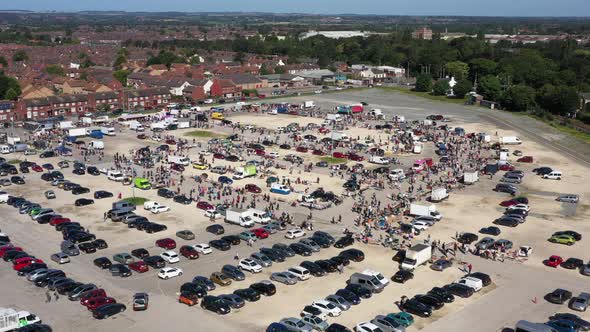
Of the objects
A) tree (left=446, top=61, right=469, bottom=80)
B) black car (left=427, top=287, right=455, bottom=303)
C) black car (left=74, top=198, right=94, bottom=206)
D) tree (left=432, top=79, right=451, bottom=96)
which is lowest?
black car (left=74, top=198, right=94, bottom=206)

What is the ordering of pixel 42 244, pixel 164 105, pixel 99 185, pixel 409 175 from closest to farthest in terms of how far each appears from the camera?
pixel 42 244 < pixel 99 185 < pixel 409 175 < pixel 164 105

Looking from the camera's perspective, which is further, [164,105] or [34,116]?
[164,105]

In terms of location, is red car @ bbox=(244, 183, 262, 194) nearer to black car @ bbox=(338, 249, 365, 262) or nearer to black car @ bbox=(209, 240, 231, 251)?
black car @ bbox=(209, 240, 231, 251)

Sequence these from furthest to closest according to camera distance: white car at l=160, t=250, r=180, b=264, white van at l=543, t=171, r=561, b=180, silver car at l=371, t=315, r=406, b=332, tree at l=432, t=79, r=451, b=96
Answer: tree at l=432, t=79, r=451, b=96 → white van at l=543, t=171, r=561, b=180 → white car at l=160, t=250, r=180, b=264 → silver car at l=371, t=315, r=406, b=332

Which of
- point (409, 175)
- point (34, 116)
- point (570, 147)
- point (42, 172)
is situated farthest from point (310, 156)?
point (34, 116)

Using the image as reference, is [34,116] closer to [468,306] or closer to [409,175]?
[409,175]

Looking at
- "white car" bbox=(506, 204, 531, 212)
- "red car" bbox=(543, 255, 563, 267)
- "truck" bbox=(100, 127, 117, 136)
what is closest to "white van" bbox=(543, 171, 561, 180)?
"white car" bbox=(506, 204, 531, 212)

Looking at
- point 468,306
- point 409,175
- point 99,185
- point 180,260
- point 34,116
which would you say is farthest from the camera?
point 34,116

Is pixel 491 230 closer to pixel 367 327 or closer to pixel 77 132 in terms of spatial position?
pixel 367 327
